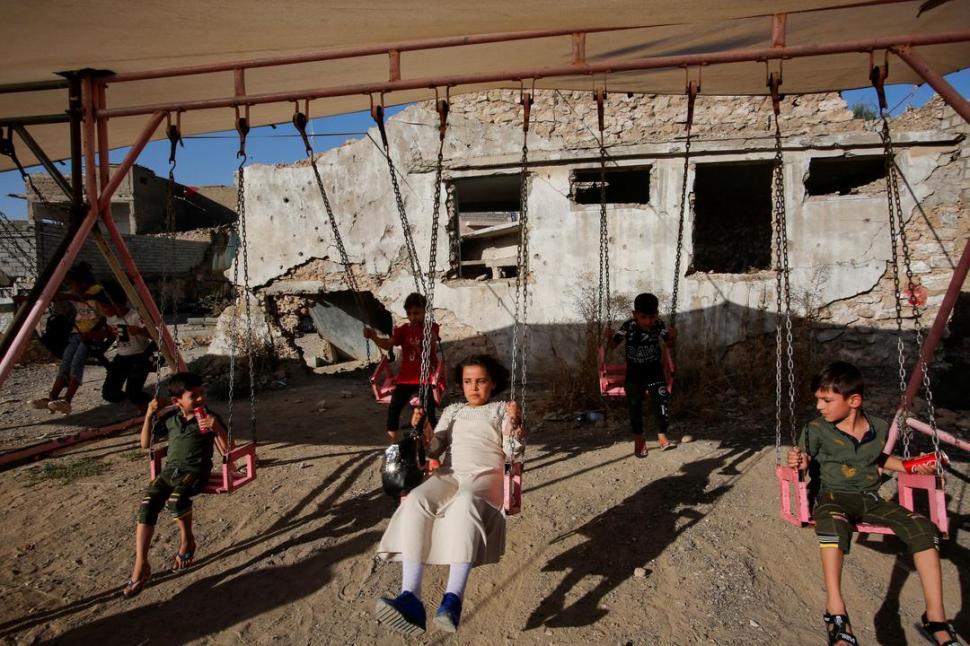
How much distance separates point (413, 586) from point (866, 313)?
258 inches

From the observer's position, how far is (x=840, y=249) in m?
6.55

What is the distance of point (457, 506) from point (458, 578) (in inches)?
11.1

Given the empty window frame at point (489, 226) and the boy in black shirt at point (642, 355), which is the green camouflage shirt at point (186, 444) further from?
the empty window frame at point (489, 226)

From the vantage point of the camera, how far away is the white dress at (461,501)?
7.32 feet

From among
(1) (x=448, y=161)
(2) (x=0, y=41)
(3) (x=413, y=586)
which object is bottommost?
(3) (x=413, y=586)

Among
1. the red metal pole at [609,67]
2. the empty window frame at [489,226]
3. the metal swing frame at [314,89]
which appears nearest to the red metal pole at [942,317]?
the metal swing frame at [314,89]

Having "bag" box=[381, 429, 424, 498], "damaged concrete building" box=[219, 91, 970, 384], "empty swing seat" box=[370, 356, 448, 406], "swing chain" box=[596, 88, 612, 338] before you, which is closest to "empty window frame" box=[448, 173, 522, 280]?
"damaged concrete building" box=[219, 91, 970, 384]

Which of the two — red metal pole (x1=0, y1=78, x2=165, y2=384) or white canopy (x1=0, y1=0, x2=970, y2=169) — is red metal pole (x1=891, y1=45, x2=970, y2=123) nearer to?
white canopy (x1=0, y1=0, x2=970, y2=169)

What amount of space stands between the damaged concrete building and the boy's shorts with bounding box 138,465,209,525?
3.43m

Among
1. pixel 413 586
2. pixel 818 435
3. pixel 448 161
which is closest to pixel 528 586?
pixel 413 586

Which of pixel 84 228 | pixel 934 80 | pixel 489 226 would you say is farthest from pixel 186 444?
pixel 489 226

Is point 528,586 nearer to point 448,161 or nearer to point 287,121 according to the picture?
point 287,121

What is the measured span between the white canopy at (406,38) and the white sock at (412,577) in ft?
7.57

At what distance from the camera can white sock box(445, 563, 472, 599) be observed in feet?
6.86
